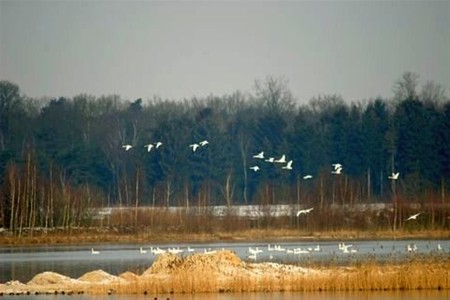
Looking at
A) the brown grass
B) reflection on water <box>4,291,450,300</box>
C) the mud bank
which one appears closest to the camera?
reflection on water <box>4,291,450,300</box>

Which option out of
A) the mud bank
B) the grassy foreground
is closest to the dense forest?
the grassy foreground

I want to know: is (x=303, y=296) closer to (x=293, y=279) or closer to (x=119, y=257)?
(x=293, y=279)

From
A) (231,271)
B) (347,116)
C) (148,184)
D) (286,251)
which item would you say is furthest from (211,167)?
(231,271)

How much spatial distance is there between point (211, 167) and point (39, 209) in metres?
27.7

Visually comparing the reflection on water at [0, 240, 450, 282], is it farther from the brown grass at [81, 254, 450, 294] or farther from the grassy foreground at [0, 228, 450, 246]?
the grassy foreground at [0, 228, 450, 246]

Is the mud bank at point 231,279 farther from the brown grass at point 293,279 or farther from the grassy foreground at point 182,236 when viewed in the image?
the grassy foreground at point 182,236

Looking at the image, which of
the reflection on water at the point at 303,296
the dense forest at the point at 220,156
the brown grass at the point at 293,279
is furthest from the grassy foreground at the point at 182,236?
the reflection on water at the point at 303,296

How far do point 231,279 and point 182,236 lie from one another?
40071mm

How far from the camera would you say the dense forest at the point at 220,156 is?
87.2 m

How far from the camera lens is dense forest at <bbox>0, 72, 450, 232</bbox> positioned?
Result: 87.2 metres

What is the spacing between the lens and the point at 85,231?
8081 centimetres

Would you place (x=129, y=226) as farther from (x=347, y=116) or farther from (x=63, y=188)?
(x=347, y=116)

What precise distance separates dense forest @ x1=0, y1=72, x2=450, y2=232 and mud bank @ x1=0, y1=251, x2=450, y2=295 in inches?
1544

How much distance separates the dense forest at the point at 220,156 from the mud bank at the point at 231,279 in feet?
129
